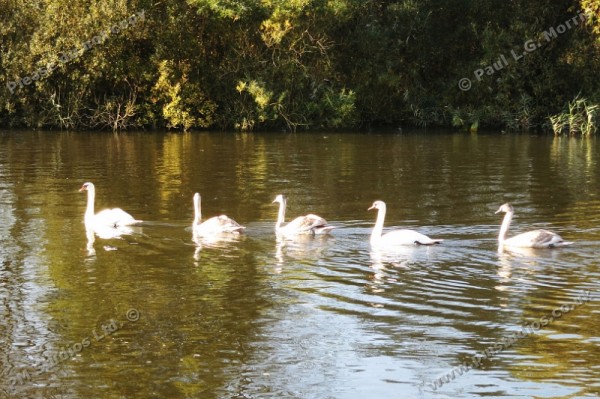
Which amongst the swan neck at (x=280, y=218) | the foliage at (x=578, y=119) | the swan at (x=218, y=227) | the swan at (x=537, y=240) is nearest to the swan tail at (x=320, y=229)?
the swan neck at (x=280, y=218)

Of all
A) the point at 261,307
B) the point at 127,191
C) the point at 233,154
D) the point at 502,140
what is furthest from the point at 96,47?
the point at 261,307

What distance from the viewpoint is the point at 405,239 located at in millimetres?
16625

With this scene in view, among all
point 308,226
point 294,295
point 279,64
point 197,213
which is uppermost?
point 279,64

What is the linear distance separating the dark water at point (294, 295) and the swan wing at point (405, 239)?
158 mm

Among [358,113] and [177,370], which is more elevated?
[358,113]

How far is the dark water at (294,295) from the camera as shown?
34.1 feet

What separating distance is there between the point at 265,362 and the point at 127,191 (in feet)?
45.3

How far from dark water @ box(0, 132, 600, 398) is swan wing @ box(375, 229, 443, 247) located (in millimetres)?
158

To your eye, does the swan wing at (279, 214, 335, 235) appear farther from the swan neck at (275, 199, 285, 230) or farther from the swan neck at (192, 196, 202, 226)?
the swan neck at (192, 196, 202, 226)

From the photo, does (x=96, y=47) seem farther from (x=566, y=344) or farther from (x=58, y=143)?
(x=566, y=344)

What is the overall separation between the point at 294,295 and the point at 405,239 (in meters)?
3.55

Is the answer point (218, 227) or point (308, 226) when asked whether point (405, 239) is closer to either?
point (308, 226)

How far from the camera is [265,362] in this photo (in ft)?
35.5

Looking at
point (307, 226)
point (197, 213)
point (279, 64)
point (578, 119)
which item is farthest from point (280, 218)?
point (578, 119)
